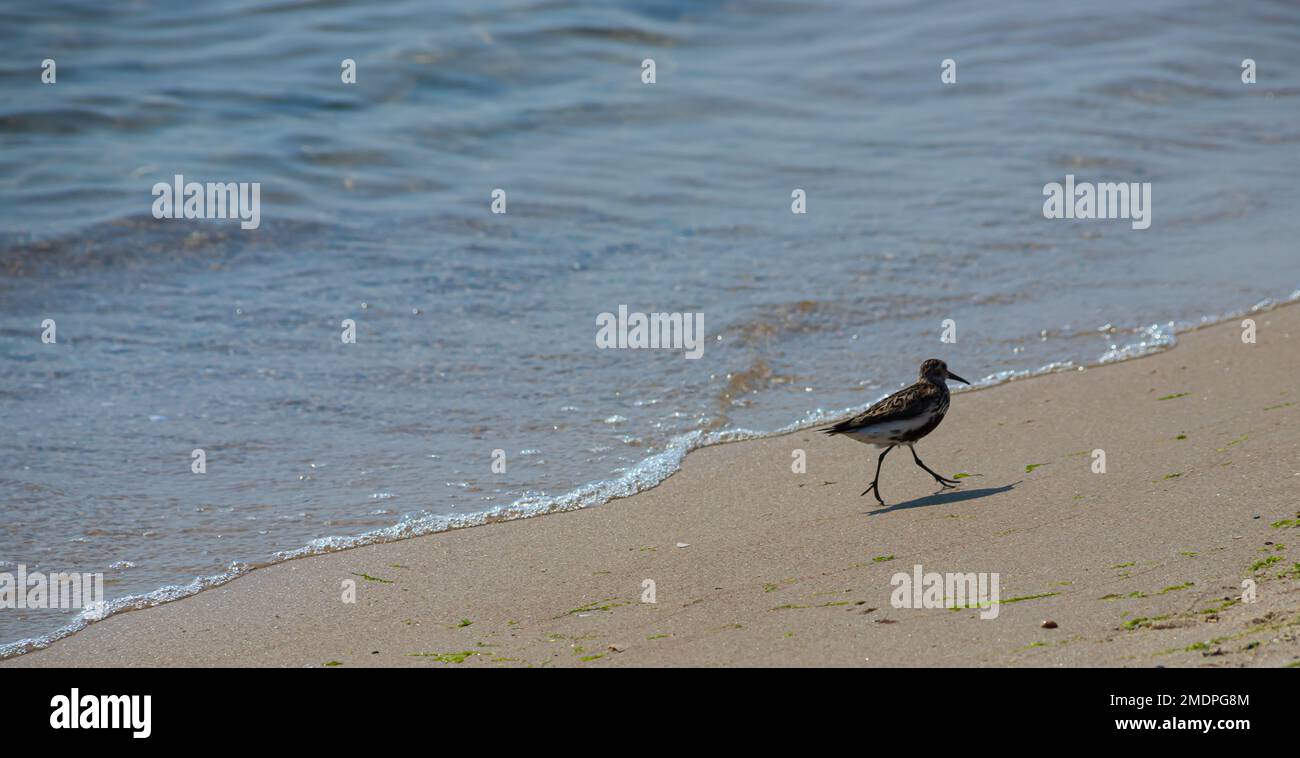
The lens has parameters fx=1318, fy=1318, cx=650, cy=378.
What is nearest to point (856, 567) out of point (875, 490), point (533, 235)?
point (875, 490)

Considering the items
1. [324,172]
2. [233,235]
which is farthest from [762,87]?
[233,235]

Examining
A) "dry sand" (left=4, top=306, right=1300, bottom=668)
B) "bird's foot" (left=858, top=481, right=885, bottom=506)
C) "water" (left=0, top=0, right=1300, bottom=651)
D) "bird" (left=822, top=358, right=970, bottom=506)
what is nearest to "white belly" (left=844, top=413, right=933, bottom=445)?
"bird" (left=822, top=358, right=970, bottom=506)

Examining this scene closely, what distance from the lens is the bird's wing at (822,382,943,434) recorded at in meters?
6.57

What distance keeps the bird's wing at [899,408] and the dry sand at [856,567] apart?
0.42 metres

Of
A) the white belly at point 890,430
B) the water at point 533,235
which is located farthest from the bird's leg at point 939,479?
the water at point 533,235

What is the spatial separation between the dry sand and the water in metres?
0.53

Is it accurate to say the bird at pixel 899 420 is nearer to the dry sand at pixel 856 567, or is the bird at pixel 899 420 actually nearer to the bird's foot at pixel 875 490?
the bird's foot at pixel 875 490

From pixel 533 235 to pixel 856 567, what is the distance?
7326 millimetres

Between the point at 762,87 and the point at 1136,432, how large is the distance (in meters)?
10.9

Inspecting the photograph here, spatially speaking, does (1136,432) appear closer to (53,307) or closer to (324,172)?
(53,307)

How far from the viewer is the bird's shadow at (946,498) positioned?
21.4ft
